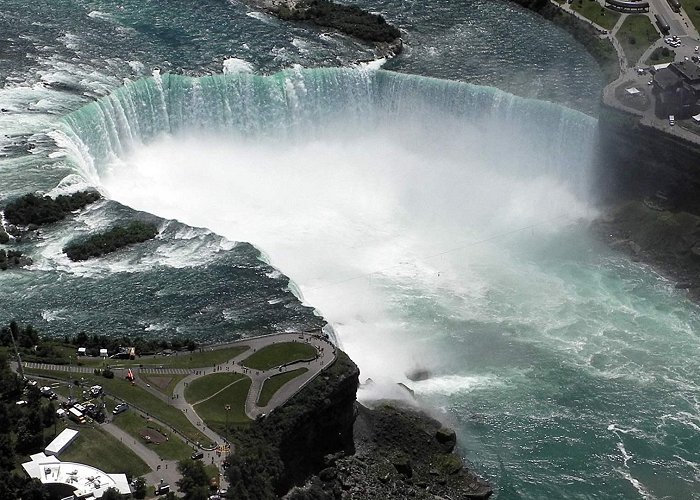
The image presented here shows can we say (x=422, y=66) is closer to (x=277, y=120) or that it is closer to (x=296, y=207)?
(x=277, y=120)

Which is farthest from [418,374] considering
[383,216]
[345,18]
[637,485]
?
[345,18]

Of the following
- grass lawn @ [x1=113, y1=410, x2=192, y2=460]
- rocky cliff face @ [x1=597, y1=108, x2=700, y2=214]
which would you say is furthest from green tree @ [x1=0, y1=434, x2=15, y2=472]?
rocky cliff face @ [x1=597, y1=108, x2=700, y2=214]

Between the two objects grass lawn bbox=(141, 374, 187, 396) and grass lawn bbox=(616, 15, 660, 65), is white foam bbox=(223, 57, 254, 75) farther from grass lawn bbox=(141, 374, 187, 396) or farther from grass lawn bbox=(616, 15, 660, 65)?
grass lawn bbox=(141, 374, 187, 396)

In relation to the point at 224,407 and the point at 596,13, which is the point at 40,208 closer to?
the point at 224,407

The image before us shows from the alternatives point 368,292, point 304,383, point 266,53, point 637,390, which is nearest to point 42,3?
point 266,53

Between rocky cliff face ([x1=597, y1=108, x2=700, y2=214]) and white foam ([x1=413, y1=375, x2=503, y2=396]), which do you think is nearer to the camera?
white foam ([x1=413, y1=375, x2=503, y2=396])

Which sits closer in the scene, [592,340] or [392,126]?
[592,340]
